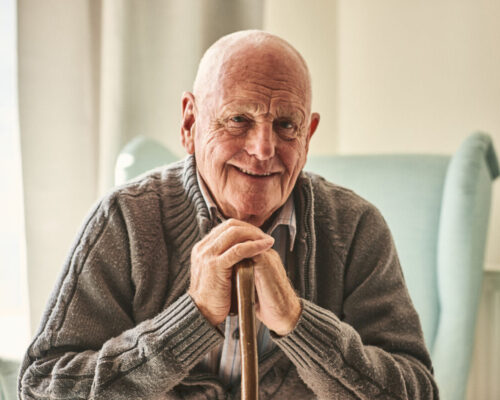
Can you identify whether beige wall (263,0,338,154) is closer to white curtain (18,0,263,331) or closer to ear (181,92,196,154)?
white curtain (18,0,263,331)

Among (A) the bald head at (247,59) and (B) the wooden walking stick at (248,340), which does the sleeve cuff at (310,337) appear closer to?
(B) the wooden walking stick at (248,340)

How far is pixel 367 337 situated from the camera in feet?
3.48

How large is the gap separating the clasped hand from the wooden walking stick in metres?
0.04

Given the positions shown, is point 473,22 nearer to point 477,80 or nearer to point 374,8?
point 477,80

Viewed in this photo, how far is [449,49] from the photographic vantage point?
192 centimetres

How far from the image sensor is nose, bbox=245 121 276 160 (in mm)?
918

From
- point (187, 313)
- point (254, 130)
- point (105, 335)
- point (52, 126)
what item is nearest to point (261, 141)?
point (254, 130)

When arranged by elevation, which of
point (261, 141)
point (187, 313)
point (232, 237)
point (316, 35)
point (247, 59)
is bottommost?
point (187, 313)

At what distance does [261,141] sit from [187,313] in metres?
0.26

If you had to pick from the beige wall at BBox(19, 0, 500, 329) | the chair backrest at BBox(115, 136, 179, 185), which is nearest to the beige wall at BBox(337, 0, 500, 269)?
the beige wall at BBox(19, 0, 500, 329)

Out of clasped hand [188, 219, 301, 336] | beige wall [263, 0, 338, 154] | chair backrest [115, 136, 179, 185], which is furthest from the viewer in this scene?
beige wall [263, 0, 338, 154]

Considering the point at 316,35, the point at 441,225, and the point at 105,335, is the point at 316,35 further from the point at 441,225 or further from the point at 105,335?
the point at 105,335

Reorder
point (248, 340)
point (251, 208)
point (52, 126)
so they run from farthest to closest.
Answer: point (52, 126) < point (251, 208) < point (248, 340)

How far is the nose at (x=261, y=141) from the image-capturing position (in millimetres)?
918
